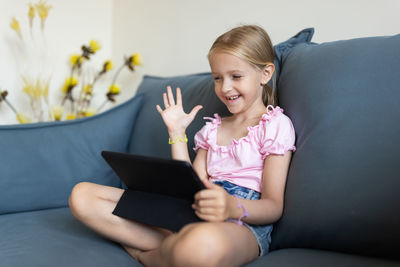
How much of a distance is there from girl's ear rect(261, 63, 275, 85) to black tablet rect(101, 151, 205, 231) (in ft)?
1.52

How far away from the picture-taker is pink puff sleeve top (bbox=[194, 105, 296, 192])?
0.99 meters

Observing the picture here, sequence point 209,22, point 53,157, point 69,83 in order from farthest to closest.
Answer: point 69,83, point 209,22, point 53,157

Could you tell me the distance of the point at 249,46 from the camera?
1055 mm

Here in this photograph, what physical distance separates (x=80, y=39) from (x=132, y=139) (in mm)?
950

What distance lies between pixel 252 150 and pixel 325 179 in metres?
0.24

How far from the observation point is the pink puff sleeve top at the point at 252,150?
3.26ft

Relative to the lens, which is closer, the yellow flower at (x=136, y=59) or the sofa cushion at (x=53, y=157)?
the sofa cushion at (x=53, y=157)

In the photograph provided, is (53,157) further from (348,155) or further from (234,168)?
(348,155)

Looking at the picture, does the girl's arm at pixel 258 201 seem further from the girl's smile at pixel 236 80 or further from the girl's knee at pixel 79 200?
the girl's knee at pixel 79 200

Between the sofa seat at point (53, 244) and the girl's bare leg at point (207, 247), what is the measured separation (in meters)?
0.17

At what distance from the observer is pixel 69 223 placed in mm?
1147

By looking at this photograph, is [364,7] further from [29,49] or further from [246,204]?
[29,49]

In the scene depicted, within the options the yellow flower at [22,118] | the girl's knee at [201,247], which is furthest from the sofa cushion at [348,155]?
the yellow flower at [22,118]

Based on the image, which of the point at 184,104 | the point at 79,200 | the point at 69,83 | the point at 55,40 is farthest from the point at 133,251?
the point at 55,40
